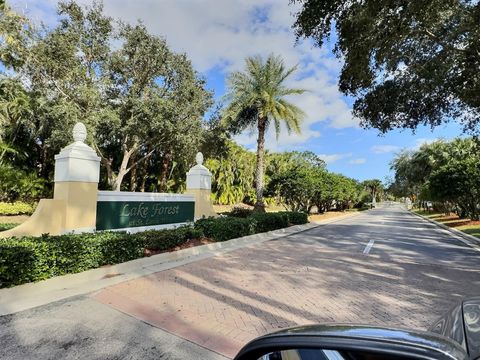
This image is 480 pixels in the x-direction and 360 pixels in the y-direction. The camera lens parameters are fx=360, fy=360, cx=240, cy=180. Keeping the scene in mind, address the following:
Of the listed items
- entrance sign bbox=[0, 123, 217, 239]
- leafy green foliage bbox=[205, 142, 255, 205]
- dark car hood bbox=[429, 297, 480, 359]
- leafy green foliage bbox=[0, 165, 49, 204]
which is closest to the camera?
dark car hood bbox=[429, 297, 480, 359]

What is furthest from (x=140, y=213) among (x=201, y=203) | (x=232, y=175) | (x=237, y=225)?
(x=232, y=175)

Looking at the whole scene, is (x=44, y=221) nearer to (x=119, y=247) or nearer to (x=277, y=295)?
(x=119, y=247)

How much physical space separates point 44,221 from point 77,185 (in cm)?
121

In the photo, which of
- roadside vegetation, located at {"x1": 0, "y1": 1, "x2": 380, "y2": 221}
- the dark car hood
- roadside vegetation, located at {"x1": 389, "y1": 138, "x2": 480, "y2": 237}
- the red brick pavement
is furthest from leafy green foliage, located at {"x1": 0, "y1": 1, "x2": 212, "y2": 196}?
the dark car hood

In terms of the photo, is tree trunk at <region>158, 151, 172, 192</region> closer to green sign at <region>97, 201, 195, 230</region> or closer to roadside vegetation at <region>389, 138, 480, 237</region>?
green sign at <region>97, 201, 195, 230</region>

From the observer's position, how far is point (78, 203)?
965cm

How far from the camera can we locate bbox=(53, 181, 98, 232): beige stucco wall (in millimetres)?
9398

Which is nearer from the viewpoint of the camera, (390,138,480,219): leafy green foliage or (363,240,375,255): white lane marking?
(363,240,375,255): white lane marking

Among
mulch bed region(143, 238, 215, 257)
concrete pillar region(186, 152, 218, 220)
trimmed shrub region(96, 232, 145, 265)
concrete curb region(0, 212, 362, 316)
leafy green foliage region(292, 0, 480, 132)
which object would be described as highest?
leafy green foliage region(292, 0, 480, 132)

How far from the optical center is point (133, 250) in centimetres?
936

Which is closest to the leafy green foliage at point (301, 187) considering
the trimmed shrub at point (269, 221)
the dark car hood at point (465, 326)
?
the trimmed shrub at point (269, 221)

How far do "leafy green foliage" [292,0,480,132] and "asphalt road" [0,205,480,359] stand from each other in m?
5.49

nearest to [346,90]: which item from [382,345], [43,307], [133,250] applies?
[133,250]

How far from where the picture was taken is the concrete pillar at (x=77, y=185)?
31.0ft
